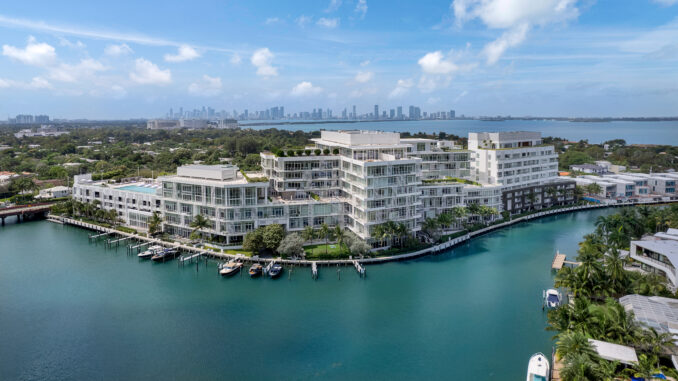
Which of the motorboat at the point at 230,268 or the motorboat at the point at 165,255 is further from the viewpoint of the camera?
the motorboat at the point at 165,255

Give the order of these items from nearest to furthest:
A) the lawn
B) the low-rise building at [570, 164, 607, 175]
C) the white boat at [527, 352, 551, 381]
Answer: the white boat at [527, 352, 551, 381]
the lawn
the low-rise building at [570, 164, 607, 175]

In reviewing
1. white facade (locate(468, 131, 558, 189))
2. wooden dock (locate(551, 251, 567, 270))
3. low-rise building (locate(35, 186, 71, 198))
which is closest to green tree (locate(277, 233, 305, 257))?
wooden dock (locate(551, 251, 567, 270))

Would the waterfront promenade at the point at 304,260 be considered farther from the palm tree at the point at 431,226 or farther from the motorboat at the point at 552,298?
the motorboat at the point at 552,298

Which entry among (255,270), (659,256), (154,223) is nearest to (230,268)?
(255,270)

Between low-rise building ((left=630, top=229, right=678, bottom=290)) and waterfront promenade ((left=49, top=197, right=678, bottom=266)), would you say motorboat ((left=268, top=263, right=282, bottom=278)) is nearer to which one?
waterfront promenade ((left=49, top=197, right=678, bottom=266))

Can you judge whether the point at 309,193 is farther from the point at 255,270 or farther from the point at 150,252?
the point at 150,252

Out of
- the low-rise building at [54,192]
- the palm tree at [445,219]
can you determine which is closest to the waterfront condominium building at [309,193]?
the palm tree at [445,219]
